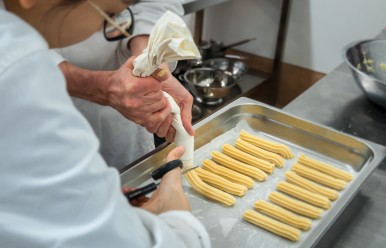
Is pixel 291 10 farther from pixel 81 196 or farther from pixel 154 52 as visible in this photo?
pixel 81 196

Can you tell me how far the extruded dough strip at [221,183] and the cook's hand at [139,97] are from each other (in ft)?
0.57

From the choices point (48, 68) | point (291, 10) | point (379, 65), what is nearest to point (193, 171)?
point (48, 68)

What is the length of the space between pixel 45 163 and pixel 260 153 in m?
0.78

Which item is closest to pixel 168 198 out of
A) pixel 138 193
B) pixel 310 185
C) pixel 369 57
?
pixel 138 193

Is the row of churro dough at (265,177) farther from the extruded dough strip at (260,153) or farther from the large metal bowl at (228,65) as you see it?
the large metal bowl at (228,65)

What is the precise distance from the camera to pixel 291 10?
2.56m

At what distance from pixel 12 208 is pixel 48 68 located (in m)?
0.16

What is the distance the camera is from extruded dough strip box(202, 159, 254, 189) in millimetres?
1103

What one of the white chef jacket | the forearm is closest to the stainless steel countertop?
the white chef jacket

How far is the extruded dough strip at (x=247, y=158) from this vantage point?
1.15 metres

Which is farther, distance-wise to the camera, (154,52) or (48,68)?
(154,52)

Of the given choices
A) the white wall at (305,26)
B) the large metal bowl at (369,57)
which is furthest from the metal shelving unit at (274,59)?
the large metal bowl at (369,57)

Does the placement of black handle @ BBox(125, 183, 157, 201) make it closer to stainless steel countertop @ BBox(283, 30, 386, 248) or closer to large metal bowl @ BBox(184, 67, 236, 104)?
stainless steel countertop @ BBox(283, 30, 386, 248)

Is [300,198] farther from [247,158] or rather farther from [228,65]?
[228,65]
